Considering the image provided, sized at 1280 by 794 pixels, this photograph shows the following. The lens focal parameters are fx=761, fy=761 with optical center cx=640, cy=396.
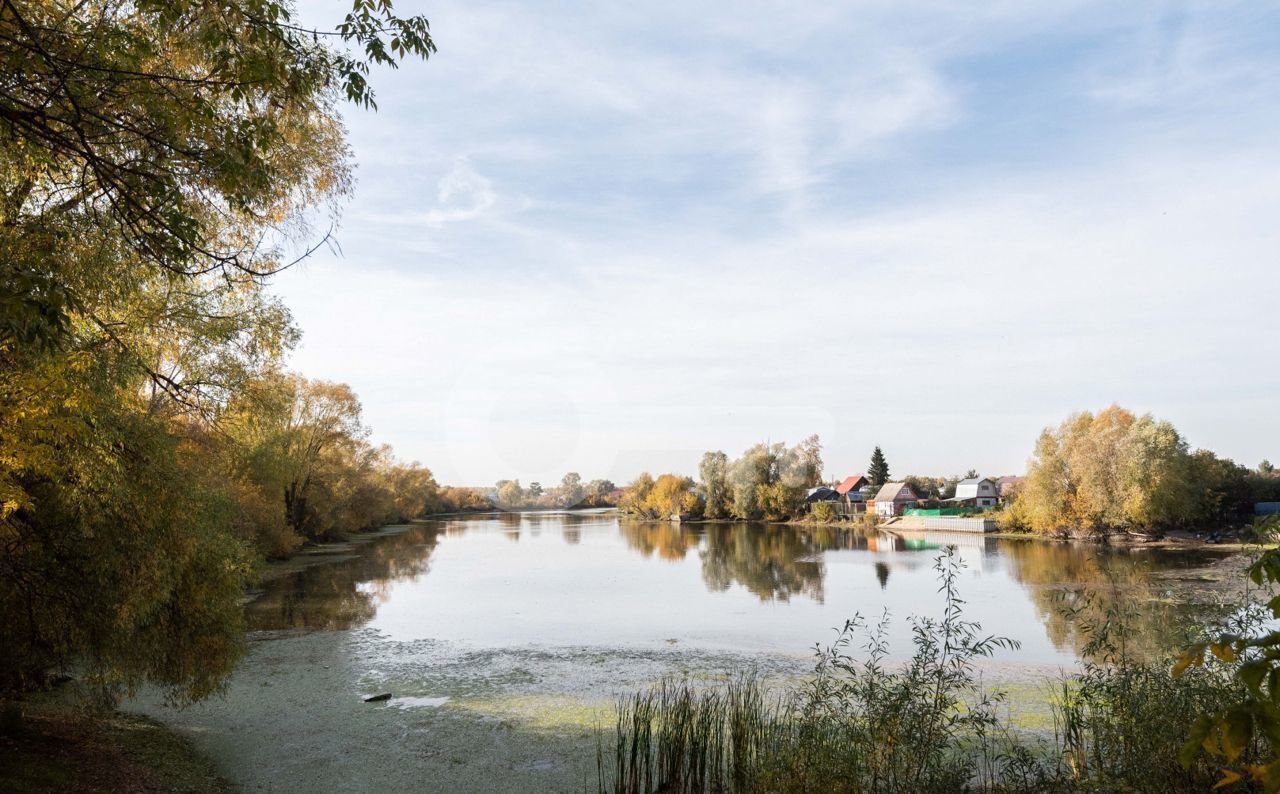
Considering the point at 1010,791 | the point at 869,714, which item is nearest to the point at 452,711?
the point at 869,714

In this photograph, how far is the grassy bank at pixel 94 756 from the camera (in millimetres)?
7648

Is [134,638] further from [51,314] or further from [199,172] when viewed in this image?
[51,314]

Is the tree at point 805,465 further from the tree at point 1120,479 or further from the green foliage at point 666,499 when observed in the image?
the tree at point 1120,479

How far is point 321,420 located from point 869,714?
1656 inches

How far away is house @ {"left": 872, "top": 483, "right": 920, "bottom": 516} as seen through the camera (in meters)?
75.4

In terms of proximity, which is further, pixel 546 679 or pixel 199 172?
pixel 546 679

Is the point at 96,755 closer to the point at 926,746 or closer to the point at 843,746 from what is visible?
the point at 843,746

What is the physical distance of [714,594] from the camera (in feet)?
84.0

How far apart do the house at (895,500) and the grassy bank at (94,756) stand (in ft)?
233

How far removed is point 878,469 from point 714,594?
73164mm

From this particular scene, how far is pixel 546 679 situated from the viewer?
1389 cm

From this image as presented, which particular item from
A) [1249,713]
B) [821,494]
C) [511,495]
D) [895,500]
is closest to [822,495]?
[821,494]

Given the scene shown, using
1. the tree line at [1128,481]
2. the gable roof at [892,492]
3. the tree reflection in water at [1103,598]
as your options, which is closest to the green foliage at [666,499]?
the gable roof at [892,492]

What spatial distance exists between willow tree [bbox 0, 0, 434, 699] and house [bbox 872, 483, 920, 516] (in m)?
71.4
